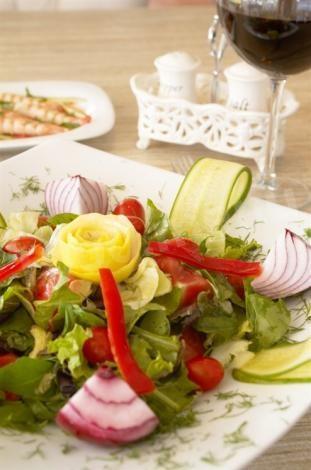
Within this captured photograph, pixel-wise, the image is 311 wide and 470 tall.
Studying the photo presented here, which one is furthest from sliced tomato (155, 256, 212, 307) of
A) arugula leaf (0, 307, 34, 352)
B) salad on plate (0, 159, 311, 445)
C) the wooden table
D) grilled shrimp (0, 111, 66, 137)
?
grilled shrimp (0, 111, 66, 137)

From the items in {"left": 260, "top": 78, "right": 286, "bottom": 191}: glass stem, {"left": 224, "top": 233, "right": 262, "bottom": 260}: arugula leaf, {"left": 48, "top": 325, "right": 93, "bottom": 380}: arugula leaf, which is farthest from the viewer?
{"left": 260, "top": 78, "right": 286, "bottom": 191}: glass stem

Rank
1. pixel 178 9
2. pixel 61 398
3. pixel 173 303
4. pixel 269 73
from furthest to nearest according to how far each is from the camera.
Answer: pixel 178 9 < pixel 269 73 < pixel 173 303 < pixel 61 398

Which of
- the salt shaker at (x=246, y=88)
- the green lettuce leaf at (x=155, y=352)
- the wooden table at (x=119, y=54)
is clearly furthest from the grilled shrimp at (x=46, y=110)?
the green lettuce leaf at (x=155, y=352)

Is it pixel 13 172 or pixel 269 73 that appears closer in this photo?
pixel 13 172

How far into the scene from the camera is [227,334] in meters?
1.09

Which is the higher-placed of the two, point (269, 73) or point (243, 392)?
point (269, 73)

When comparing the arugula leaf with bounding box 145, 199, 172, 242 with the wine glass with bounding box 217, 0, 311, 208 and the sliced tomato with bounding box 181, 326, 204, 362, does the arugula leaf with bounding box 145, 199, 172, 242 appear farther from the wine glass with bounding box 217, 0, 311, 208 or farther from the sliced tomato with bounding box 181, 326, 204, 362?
the wine glass with bounding box 217, 0, 311, 208

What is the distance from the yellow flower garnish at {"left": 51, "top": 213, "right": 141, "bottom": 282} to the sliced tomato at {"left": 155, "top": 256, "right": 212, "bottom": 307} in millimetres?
44

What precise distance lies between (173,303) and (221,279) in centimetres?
11

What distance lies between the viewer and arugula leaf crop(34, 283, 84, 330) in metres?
1.03

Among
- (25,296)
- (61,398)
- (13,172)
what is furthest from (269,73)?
(61,398)

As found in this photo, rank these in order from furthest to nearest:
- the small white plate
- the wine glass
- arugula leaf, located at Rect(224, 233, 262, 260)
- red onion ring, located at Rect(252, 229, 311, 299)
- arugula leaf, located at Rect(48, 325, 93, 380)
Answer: the small white plate < the wine glass < arugula leaf, located at Rect(224, 233, 262, 260) < red onion ring, located at Rect(252, 229, 311, 299) < arugula leaf, located at Rect(48, 325, 93, 380)

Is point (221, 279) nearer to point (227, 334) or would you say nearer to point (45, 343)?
point (227, 334)

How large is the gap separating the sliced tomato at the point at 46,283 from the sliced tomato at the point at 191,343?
0.19 metres
